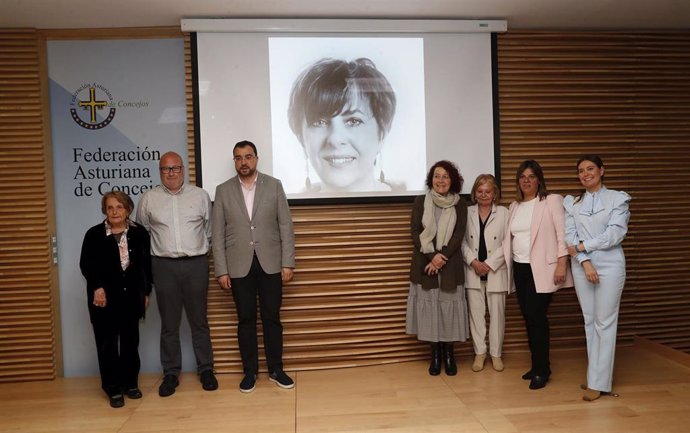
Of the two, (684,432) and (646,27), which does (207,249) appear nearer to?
(684,432)

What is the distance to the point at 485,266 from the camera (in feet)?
14.4

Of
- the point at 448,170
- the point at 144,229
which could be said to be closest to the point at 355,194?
the point at 448,170

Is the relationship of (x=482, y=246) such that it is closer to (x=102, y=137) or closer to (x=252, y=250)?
(x=252, y=250)

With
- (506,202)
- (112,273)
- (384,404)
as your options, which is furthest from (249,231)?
(506,202)

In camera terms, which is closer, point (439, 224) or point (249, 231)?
point (249, 231)

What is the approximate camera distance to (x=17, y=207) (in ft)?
15.0

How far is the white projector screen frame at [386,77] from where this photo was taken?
4574 millimetres

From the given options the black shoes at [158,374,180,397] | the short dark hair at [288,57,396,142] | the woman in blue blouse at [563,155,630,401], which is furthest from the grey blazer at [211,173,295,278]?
the woman in blue blouse at [563,155,630,401]

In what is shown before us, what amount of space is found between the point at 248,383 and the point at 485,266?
78.7 inches

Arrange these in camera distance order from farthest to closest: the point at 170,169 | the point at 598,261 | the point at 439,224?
the point at 439,224, the point at 170,169, the point at 598,261

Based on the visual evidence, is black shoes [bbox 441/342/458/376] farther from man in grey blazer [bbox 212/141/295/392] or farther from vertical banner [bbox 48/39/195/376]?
vertical banner [bbox 48/39/195/376]

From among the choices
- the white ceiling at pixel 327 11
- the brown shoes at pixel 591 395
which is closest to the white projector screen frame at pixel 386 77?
the white ceiling at pixel 327 11

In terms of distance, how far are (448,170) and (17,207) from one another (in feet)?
11.3

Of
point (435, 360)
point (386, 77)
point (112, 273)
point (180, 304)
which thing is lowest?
point (435, 360)
